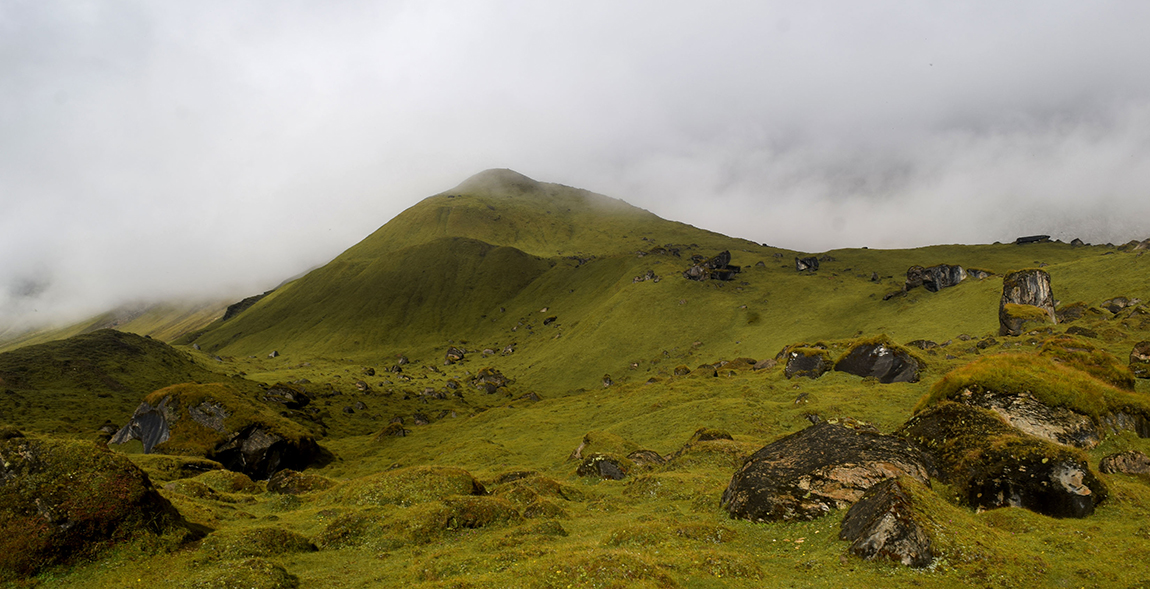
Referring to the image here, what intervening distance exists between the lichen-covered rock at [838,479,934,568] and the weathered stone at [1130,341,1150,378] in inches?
1462

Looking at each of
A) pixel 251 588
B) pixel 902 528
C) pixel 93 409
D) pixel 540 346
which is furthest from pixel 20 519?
pixel 540 346

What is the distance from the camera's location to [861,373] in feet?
206

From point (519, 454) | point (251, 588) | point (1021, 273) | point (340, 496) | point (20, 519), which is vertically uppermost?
point (1021, 273)

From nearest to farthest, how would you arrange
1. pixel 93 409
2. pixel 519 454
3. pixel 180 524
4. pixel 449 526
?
pixel 180 524
pixel 449 526
pixel 519 454
pixel 93 409

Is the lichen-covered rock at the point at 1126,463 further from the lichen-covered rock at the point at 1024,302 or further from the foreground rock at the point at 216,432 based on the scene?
the foreground rock at the point at 216,432

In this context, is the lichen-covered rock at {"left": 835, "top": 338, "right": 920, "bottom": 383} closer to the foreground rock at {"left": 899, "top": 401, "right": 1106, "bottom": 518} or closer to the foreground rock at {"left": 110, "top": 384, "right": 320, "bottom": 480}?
the foreground rock at {"left": 899, "top": 401, "right": 1106, "bottom": 518}

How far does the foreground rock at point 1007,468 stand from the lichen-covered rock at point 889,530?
621 cm

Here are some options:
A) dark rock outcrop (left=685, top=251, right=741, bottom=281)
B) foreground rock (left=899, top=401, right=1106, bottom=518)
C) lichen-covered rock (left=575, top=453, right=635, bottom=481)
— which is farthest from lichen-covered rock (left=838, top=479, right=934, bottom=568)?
dark rock outcrop (left=685, top=251, right=741, bottom=281)

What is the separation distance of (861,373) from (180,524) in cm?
6723

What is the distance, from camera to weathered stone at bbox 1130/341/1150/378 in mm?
39531

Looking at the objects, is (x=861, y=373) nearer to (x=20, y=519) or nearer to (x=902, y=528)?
(x=902, y=528)

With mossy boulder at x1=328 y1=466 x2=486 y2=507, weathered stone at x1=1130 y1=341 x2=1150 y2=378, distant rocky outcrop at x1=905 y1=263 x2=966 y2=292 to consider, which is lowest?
mossy boulder at x1=328 y1=466 x2=486 y2=507

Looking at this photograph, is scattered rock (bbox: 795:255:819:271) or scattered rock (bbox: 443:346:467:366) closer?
scattered rock (bbox: 443:346:467:366)

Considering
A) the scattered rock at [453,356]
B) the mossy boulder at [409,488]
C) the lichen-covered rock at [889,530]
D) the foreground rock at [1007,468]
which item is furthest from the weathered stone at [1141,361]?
the scattered rock at [453,356]
